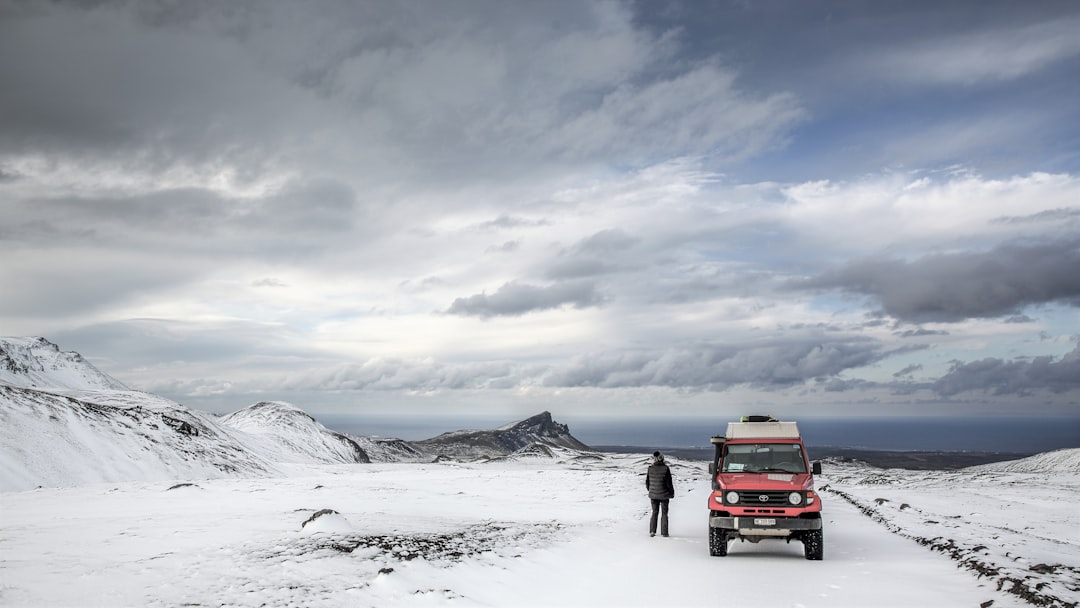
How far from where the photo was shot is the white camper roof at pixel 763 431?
1798cm

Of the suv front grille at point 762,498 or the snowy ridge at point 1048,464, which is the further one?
the snowy ridge at point 1048,464

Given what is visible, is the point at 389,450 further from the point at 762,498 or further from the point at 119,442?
the point at 762,498

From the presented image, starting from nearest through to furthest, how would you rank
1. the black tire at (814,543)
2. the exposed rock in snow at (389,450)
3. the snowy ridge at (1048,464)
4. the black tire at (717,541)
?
the black tire at (814,543) < the black tire at (717,541) < the snowy ridge at (1048,464) < the exposed rock in snow at (389,450)

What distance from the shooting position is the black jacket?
20.2m

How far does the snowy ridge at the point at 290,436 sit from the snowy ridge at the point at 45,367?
27639 millimetres

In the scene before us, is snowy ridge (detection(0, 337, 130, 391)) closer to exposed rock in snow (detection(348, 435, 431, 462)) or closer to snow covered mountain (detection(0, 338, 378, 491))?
snow covered mountain (detection(0, 338, 378, 491))

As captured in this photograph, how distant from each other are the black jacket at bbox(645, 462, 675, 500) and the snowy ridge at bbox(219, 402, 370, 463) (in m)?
92.1

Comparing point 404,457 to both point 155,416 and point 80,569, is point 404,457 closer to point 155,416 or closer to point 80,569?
point 155,416

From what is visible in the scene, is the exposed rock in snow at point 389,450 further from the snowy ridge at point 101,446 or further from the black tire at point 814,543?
the black tire at point 814,543

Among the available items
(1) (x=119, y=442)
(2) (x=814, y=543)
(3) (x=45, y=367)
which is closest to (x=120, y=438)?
(1) (x=119, y=442)

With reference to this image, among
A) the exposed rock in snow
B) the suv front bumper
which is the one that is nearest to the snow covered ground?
the suv front bumper

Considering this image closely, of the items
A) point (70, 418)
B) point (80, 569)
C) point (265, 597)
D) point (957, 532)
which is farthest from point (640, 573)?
point (70, 418)

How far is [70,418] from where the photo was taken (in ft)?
228

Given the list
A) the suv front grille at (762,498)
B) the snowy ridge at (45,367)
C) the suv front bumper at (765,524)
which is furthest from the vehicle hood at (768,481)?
the snowy ridge at (45,367)
